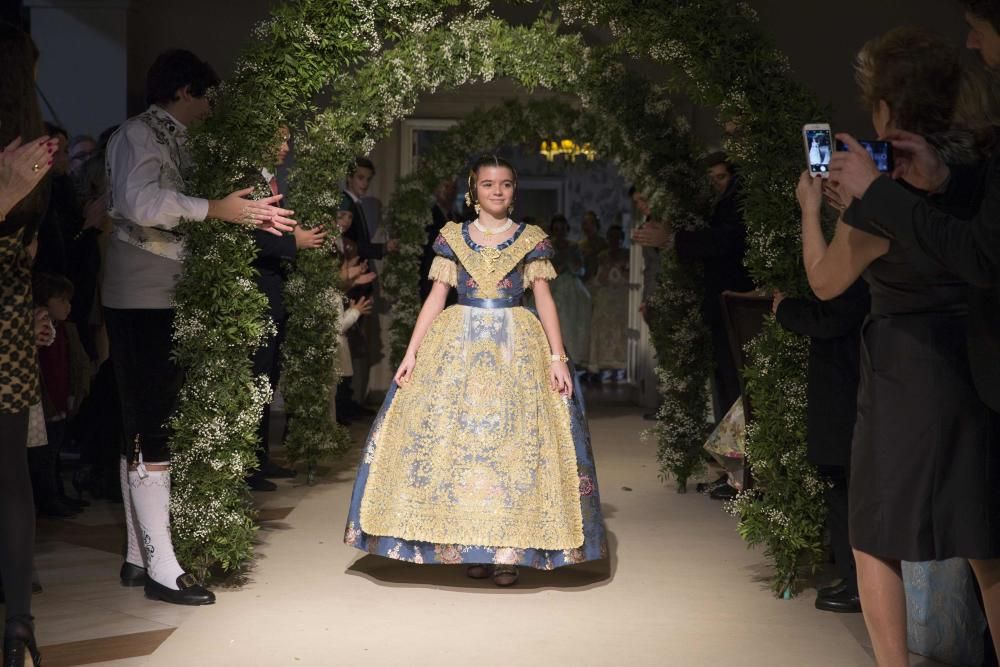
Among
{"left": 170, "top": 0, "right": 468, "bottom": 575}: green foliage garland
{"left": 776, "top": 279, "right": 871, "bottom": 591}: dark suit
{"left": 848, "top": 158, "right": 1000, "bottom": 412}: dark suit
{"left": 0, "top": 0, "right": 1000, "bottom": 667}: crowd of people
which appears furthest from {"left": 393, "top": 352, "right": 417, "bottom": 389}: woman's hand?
{"left": 848, "top": 158, "right": 1000, "bottom": 412}: dark suit

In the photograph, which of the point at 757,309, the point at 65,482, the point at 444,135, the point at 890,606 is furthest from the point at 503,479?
the point at 444,135

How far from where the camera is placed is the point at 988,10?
246 centimetres

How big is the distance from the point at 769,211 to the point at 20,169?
240 cm

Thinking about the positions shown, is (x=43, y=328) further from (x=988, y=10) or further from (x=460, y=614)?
(x=988, y=10)

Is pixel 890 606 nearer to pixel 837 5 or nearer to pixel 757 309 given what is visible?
pixel 757 309

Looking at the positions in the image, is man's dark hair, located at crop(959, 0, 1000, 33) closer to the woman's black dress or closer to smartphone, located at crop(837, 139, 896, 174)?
smartphone, located at crop(837, 139, 896, 174)

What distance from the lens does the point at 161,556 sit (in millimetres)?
4105

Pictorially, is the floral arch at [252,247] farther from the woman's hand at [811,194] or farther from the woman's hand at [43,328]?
the woman's hand at [811,194]

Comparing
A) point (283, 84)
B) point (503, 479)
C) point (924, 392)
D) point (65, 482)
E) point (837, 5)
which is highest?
point (837, 5)

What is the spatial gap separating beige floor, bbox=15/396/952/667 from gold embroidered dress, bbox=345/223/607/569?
0.19m

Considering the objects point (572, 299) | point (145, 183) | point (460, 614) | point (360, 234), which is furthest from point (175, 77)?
point (572, 299)

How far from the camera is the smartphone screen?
2.90 metres

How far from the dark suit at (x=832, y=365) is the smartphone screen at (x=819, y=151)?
985 mm

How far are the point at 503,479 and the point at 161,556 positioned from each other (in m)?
1.19
